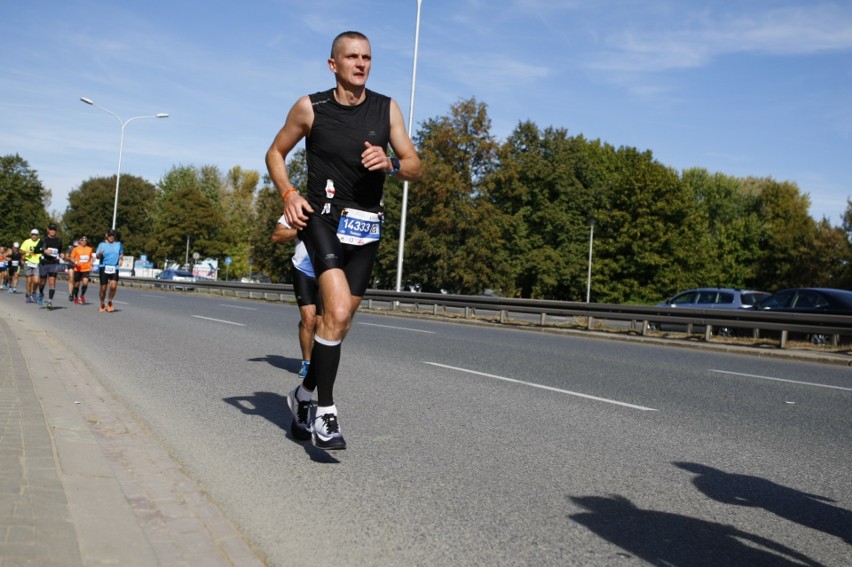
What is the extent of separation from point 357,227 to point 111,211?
97095mm

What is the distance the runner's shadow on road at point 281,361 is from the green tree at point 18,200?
297 ft

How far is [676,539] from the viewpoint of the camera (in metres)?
3.60

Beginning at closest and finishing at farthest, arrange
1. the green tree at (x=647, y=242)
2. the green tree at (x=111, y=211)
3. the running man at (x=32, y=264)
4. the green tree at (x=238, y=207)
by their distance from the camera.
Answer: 1. the running man at (x=32, y=264)
2. the green tree at (x=647, y=242)
3. the green tree at (x=111, y=211)
4. the green tree at (x=238, y=207)

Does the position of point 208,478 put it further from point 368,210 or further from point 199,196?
point 199,196

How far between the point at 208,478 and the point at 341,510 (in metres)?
0.97

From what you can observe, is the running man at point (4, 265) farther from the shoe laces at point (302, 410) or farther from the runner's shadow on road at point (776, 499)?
the runner's shadow on road at point (776, 499)

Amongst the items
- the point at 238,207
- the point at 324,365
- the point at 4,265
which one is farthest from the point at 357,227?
the point at 238,207

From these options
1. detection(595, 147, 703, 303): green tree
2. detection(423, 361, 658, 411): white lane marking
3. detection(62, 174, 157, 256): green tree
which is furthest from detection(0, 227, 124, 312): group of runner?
detection(62, 174, 157, 256): green tree

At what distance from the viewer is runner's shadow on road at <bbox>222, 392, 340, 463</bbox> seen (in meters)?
5.41

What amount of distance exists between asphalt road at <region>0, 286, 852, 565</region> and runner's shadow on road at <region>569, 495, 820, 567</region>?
0.01m

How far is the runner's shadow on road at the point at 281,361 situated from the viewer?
949cm

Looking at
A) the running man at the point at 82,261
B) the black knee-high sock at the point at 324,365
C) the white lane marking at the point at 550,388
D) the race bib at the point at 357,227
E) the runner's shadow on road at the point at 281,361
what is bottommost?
the runner's shadow on road at the point at 281,361

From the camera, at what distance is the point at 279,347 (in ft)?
39.0

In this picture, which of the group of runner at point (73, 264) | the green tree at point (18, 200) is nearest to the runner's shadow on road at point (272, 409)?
the group of runner at point (73, 264)
